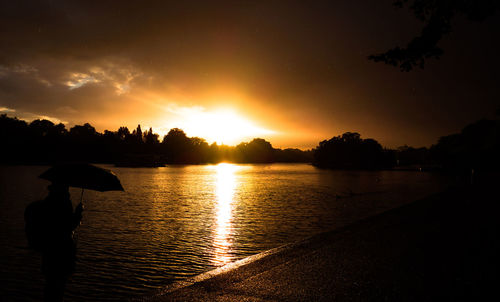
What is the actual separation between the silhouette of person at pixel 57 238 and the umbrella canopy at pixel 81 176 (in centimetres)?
14

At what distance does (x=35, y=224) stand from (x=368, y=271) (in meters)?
7.30

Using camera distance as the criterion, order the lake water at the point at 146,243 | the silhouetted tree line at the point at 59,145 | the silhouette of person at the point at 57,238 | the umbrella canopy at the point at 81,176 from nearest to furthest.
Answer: the silhouette of person at the point at 57,238 → the umbrella canopy at the point at 81,176 → the lake water at the point at 146,243 → the silhouetted tree line at the point at 59,145

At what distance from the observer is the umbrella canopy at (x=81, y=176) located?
5.52 m

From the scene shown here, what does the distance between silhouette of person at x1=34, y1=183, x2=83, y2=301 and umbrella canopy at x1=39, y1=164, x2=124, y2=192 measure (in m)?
0.14

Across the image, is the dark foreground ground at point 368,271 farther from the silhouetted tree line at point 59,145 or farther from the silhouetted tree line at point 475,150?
the silhouetted tree line at point 59,145

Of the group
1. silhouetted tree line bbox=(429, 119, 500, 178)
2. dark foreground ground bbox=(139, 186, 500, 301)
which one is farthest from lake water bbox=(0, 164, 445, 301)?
silhouetted tree line bbox=(429, 119, 500, 178)

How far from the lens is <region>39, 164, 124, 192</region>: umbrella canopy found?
5.52 meters

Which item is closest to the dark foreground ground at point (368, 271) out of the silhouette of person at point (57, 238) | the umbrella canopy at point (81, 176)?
the silhouette of person at point (57, 238)

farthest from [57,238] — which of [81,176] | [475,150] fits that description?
[475,150]

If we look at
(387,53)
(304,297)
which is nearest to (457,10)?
(387,53)

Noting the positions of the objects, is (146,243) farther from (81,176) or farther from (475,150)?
(475,150)

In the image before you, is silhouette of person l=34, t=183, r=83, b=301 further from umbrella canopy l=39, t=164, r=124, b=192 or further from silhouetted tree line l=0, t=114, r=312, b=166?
silhouetted tree line l=0, t=114, r=312, b=166

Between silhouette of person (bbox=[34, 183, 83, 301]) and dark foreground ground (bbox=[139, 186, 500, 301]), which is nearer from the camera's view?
silhouette of person (bbox=[34, 183, 83, 301])

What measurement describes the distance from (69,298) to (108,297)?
98cm
